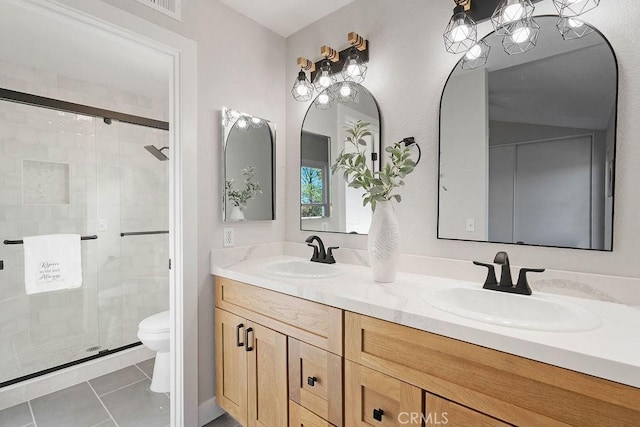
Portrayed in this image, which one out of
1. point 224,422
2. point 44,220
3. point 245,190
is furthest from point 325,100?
point 44,220

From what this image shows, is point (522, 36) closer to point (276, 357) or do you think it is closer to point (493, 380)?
point (493, 380)

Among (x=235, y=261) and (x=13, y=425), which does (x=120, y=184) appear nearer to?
(x=235, y=261)

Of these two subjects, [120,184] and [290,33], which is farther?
[120,184]

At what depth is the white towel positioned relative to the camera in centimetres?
214

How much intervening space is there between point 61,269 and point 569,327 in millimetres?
2926

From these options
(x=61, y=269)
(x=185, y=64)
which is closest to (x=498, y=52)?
(x=185, y=64)

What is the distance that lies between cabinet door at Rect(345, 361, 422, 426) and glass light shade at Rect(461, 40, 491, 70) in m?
1.36

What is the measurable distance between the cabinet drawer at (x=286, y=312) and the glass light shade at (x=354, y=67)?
1.27 metres

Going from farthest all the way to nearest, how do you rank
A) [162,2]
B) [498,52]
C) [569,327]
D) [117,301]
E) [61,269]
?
[117,301] < [61,269] < [162,2] < [498,52] < [569,327]

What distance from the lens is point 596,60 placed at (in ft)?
3.74

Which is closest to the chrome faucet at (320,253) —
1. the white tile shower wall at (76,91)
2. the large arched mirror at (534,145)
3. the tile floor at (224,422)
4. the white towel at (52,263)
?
the large arched mirror at (534,145)

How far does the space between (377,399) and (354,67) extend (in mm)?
1607

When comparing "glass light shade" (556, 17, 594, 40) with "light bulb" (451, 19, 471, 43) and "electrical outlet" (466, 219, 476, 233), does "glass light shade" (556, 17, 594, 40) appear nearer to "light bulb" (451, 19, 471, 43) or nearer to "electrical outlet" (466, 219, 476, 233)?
"light bulb" (451, 19, 471, 43)

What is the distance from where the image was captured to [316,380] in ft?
4.09
